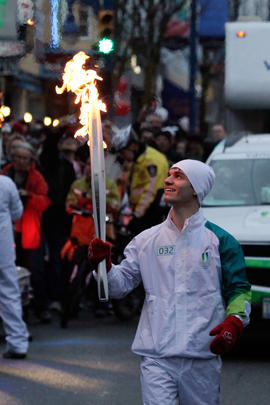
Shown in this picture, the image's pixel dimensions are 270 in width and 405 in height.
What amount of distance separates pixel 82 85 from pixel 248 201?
5.38 m

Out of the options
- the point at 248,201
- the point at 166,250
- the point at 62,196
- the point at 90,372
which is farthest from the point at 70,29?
the point at 62,196

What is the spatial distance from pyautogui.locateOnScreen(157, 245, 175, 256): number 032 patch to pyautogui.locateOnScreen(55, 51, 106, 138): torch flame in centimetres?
69

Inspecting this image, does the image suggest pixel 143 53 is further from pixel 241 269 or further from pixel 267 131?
pixel 241 269

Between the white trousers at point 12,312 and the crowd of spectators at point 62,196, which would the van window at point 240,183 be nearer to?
the crowd of spectators at point 62,196

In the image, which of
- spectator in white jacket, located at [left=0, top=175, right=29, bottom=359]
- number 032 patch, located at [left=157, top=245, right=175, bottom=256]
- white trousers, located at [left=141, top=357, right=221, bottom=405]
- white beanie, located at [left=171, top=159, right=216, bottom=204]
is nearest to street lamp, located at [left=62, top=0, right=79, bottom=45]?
spectator in white jacket, located at [left=0, top=175, right=29, bottom=359]

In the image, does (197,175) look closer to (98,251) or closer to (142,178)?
(98,251)

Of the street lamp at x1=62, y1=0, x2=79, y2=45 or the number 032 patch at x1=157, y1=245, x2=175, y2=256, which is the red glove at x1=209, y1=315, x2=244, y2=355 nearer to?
the number 032 patch at x1=157, y1=245, x2=175, y2=256

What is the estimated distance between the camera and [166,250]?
5.95 m

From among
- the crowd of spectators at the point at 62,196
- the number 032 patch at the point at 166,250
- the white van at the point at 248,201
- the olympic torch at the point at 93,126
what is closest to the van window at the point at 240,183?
the white van at the point at 248,201

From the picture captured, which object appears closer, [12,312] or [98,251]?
[98,251]

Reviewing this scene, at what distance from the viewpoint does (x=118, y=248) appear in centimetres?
1314

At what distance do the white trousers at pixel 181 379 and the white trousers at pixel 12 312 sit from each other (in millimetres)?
4537

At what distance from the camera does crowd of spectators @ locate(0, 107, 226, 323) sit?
12.4 meters

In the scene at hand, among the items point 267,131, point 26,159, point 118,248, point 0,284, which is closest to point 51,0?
point 0,284
